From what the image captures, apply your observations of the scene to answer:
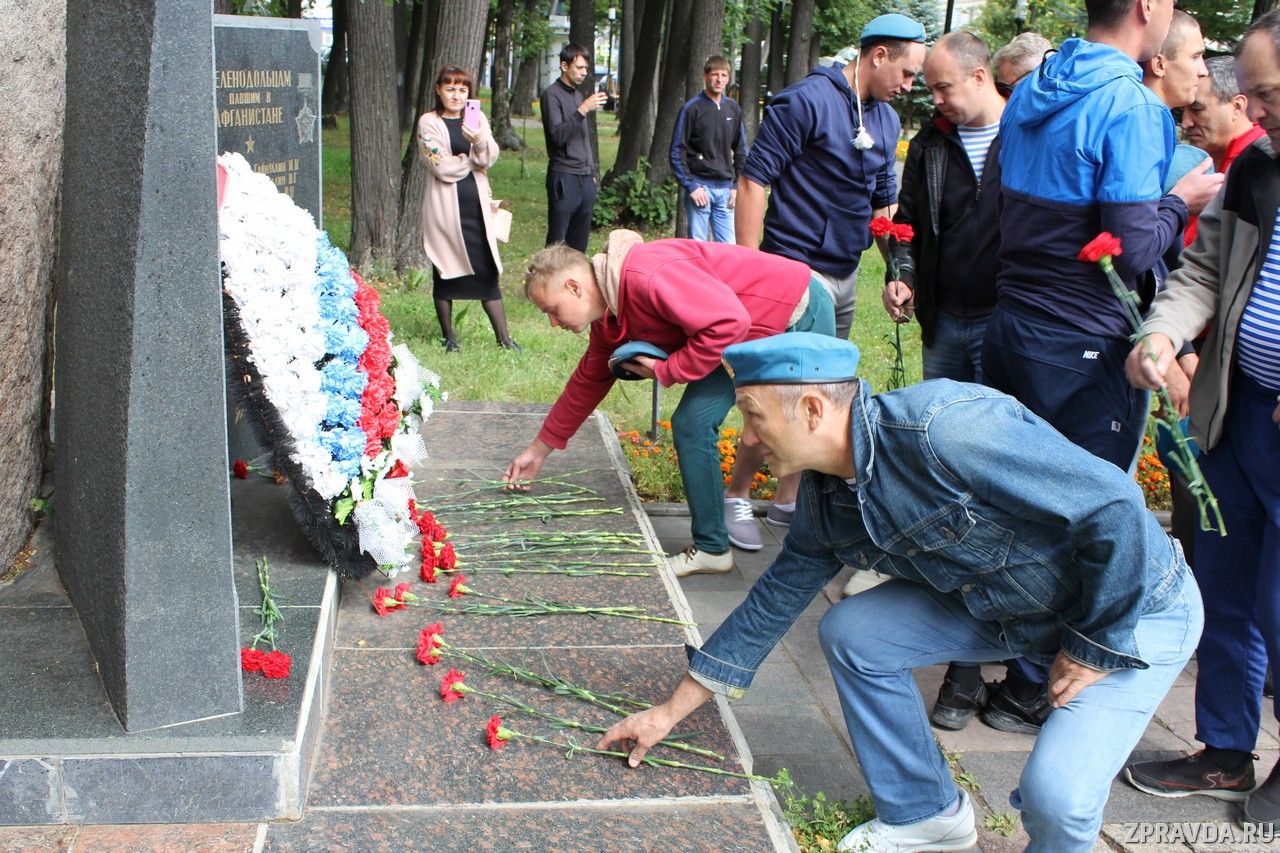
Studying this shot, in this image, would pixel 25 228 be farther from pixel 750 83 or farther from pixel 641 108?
pixel 750 83

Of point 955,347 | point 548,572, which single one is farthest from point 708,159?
point 548,572

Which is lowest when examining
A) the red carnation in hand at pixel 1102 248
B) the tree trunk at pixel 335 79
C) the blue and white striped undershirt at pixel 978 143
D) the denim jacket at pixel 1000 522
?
the tree trunk at pixel 335 79

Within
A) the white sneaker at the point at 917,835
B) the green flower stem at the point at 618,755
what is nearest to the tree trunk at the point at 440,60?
the green flower stem at the point at 618,755

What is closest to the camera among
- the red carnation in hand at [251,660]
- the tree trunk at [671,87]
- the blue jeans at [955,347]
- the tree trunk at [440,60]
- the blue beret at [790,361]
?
the blue beret at [790,361]

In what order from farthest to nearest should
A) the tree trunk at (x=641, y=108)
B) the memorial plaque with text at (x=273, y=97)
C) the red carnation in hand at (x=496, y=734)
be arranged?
the tree trunk at (x=641, y=108)
the memorial plaque with text at (x=273, y=97)
the red carnation in hand at (x=496, y=734)

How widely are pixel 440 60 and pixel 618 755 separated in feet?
27.1

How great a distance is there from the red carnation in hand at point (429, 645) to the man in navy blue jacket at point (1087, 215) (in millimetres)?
1828

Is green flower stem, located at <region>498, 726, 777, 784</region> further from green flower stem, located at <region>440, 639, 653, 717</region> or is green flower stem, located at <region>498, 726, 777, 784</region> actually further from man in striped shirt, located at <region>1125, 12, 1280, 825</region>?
man in striped shirt, located at <region>1125, 12, 1280, 825</region>

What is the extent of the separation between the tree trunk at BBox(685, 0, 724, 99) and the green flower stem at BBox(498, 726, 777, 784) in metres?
11.3

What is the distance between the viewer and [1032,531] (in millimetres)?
2373

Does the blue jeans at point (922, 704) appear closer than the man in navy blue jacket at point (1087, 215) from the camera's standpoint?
Yes

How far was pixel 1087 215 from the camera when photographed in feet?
11.1

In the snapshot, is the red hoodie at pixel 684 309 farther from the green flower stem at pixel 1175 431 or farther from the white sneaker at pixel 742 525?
the green flower stem at pixel 1175 431

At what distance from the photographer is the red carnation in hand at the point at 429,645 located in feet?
11.1
